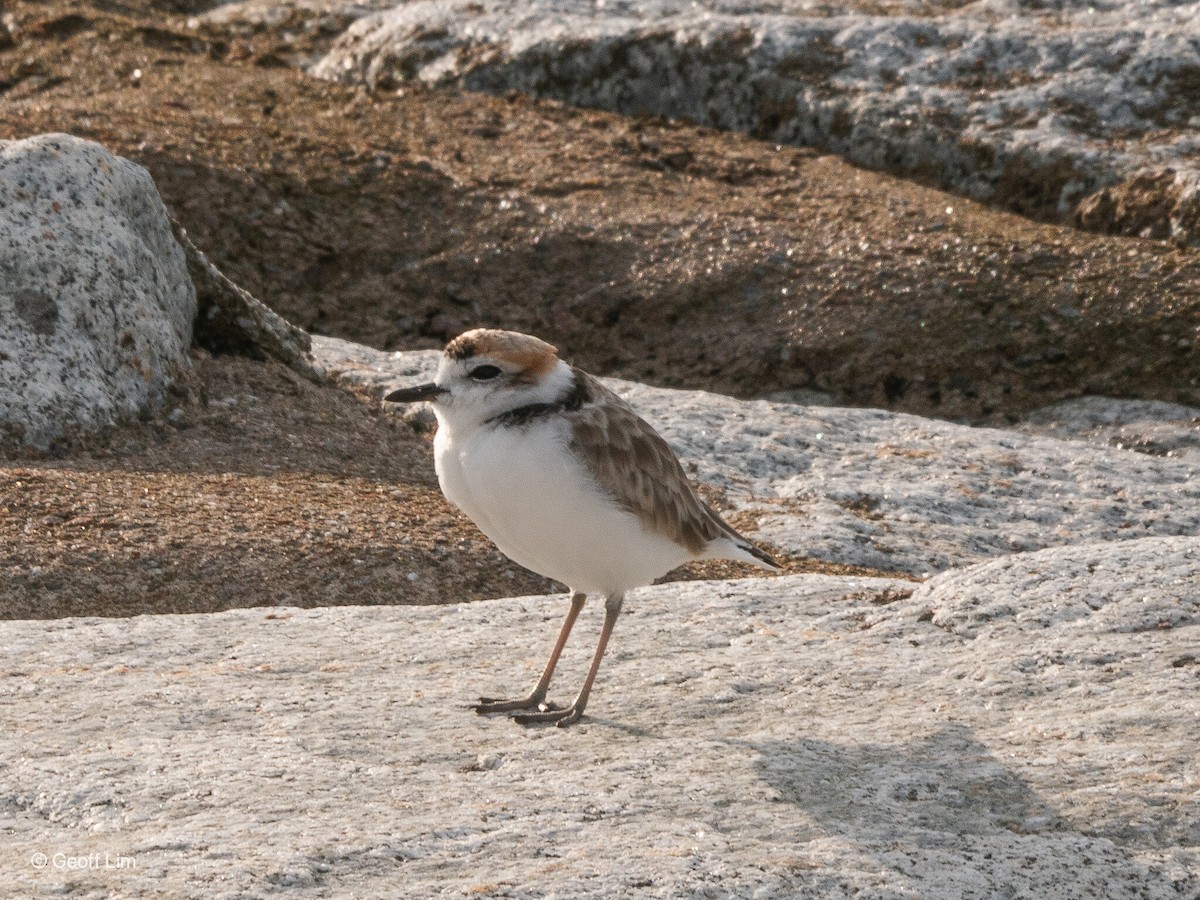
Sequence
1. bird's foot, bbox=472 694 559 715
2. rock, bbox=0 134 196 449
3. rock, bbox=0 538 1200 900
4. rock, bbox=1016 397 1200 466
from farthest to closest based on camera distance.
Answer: rock, bbox=1016 397 1200 466 < rock, bbox=0 134 196 449 < bird's foot, bbox=472 694 559 715 < rock, bbox=0 538 1200 900

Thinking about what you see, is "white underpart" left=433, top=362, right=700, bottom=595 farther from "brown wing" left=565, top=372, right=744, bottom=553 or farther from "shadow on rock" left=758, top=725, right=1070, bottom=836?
"shadow on rock" left=758, top=725, right=1070, bottom=836

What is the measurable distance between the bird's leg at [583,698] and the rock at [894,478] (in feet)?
7.85

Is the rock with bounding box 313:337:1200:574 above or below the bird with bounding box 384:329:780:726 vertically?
below

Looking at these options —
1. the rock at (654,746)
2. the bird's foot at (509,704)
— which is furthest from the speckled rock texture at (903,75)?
the bird's foot at (509,704)

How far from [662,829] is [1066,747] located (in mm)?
1498

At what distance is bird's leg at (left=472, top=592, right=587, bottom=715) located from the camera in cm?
540

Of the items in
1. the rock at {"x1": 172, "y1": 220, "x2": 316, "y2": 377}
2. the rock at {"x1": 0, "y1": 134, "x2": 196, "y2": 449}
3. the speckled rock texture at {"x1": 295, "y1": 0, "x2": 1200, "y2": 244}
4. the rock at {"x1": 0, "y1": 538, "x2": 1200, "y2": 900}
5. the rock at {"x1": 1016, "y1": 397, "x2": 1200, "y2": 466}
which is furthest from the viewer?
the speckled rock texture at {"x1": 295, "y1": 0, "x2": 1200, "y2": 244}

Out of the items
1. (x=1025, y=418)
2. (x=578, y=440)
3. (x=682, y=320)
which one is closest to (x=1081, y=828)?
(x=578, y=440)

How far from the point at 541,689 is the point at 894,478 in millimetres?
3788

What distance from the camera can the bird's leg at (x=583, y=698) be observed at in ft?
17.5

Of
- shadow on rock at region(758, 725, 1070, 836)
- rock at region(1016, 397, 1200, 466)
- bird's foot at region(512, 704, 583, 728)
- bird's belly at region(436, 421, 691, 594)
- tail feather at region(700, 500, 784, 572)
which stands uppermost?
bird's belly at region(436, 421, 691, 594)

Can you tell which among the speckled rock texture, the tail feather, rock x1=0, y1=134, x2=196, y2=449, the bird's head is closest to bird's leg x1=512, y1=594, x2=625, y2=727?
the tail feather

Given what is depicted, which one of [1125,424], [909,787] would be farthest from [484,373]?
[1125,424]

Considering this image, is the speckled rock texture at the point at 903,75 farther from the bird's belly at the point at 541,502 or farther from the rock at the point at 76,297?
the bird's belly at the point at 541,502
